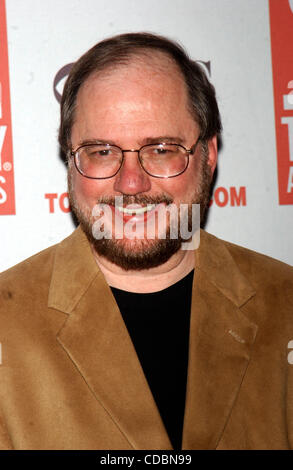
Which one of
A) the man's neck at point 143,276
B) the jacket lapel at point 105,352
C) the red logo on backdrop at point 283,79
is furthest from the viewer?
the red logo on backdrop at point 283,79

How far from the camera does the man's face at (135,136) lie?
1.66m

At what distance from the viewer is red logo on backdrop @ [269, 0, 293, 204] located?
2.31m

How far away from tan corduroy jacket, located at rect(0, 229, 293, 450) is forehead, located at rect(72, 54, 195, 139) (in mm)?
430

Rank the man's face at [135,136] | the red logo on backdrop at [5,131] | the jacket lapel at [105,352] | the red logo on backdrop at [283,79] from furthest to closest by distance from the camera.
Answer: the red logo on backdrop at [283,79]
the red logo on backdrop at [5,131]
the man's face at [135,136]
the jacket lapel at [105,352]

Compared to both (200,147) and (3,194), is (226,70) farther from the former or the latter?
(3,194)

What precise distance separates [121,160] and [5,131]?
27.8 inches

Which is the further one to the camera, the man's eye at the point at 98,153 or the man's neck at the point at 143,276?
the man's neck at the point at 143,276

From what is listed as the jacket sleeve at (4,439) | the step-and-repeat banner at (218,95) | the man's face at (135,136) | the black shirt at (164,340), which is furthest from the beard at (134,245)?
the jacket sleeve at (4,439)

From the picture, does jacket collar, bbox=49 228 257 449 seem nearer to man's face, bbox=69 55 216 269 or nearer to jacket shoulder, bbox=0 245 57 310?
jacket shoulder, bbox=0 245 57 310

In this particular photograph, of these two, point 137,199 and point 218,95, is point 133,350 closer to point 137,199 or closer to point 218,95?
point 137,199

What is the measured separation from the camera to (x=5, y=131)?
2.13m

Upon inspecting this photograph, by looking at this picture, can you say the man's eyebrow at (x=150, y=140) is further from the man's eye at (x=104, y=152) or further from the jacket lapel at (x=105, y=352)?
the jacket lapel at (x=105, y=352)

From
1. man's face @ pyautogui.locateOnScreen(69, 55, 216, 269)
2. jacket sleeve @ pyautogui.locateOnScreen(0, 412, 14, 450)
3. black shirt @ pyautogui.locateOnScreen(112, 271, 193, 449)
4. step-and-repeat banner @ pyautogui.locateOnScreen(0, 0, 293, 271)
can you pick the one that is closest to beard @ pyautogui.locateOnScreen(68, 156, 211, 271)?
man's face @ pyautogui.locateOnScreen(69, 55, 216, 269)

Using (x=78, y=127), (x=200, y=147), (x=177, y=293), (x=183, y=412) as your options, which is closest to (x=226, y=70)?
(x=200, y=147)
